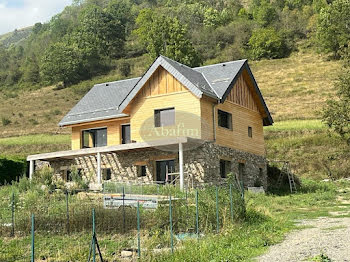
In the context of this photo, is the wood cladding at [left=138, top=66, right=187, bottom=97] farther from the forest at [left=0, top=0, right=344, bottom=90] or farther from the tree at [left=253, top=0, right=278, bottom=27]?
the tree at [left=253, top=0, right=278, bottom=27]

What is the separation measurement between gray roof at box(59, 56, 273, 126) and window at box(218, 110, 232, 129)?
141 cm

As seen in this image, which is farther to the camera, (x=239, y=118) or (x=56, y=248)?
(x=239, y=118)

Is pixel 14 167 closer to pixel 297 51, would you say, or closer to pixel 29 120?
pixel 29 120

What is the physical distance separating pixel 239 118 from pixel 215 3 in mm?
104026

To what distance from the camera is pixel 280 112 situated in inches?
2168

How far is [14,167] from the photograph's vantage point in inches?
1267

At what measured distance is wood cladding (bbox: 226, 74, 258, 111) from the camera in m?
30.1

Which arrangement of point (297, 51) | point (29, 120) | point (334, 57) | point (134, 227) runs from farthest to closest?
point (297, 51), point (334, 57), point (29, 120), point (134, 227)

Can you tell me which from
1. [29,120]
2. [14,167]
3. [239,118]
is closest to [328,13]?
[29,120]

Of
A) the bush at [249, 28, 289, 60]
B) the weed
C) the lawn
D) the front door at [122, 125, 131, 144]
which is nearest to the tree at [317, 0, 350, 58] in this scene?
the bush at [249, 28, 289, 60]

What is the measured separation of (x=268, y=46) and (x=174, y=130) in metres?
60.3

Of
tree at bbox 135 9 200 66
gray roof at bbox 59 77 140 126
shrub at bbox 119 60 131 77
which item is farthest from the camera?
shrub at bbox 119 60 131 77

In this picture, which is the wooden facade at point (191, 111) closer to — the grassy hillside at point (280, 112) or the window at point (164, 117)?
the window at point (164, 117)

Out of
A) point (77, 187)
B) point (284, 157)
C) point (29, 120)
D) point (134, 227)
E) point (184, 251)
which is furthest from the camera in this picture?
point (29, 120)
